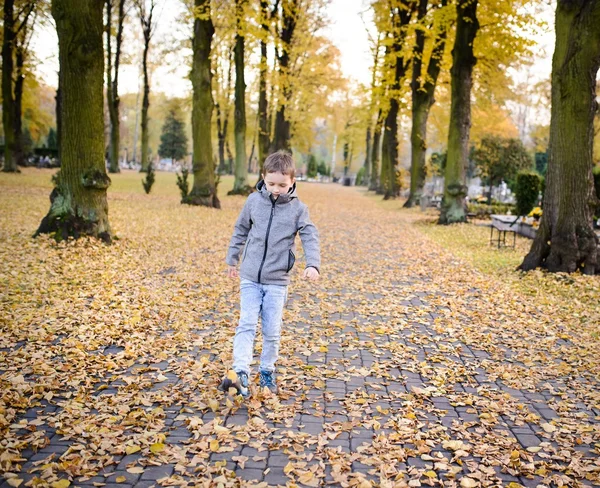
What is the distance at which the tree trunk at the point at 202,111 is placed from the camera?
62.8 feet

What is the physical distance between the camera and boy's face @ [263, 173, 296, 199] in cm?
436

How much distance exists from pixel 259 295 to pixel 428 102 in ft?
70.2

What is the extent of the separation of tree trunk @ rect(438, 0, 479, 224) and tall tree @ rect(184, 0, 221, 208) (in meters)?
7.89

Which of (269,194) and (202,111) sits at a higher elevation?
(202,111)

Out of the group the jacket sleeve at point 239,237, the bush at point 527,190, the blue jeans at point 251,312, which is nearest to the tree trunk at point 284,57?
the bush at point 527,190

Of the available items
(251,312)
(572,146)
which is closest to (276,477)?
(251,312)

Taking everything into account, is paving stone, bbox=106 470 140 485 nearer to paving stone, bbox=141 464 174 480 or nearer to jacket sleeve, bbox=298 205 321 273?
paving stone, bbox=141 464 174 480

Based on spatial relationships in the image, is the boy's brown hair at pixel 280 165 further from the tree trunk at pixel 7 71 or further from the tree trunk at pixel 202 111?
the tree trunk at pixel 7 71

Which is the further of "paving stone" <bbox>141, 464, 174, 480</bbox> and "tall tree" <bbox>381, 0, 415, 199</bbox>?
"tall tree" <bbox>381, 0, 415, 199</bbox>

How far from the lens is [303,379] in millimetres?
4957

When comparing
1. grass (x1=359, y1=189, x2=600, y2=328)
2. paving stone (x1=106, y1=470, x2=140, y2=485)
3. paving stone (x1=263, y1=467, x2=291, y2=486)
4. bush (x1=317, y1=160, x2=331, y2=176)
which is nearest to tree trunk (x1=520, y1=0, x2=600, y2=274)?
grass (x1=359, y1=189, x2=600, y2=328)

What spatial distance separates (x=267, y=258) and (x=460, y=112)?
15480 mm

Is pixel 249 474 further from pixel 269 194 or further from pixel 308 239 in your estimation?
pixel 269 194

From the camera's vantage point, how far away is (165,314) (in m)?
6.82
